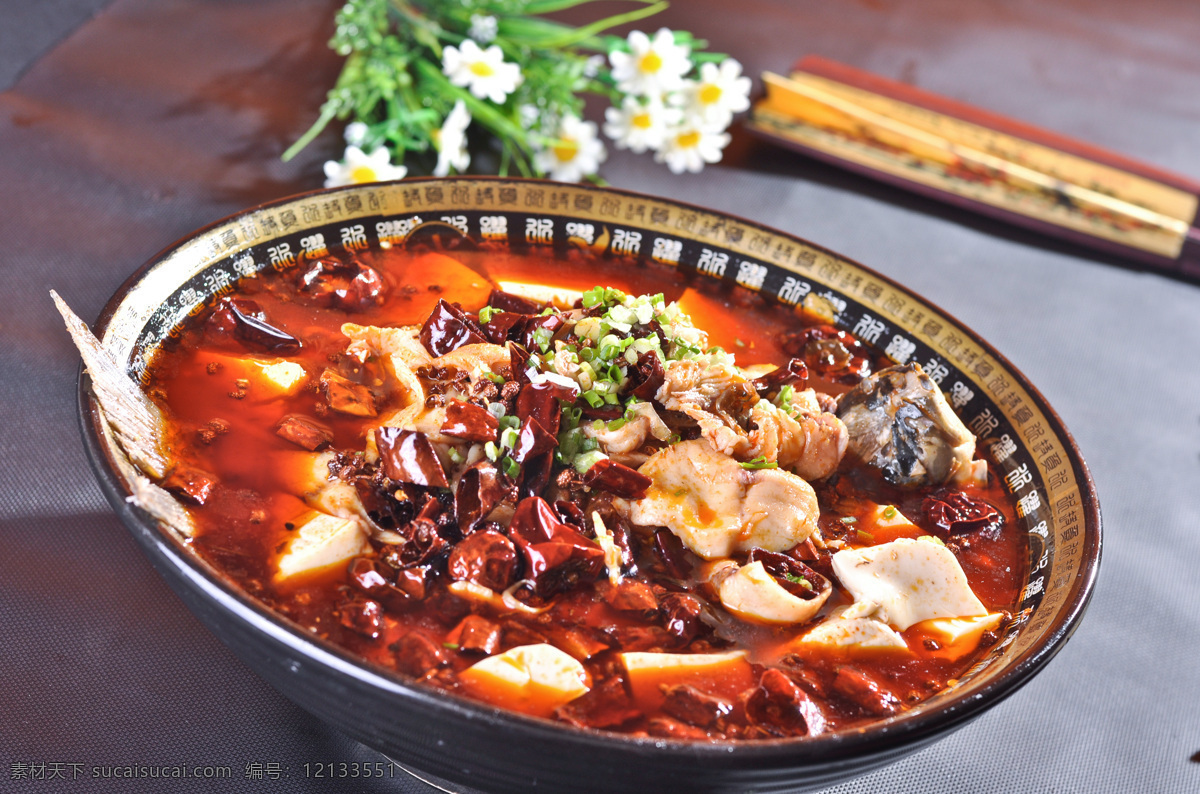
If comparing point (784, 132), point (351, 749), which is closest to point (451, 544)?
point (351, 749)

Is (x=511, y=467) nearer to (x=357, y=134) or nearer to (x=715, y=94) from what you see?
(x=357, y=134)

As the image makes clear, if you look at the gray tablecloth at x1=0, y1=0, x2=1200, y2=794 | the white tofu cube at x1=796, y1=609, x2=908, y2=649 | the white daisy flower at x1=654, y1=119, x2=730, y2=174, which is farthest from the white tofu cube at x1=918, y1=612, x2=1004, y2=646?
the white daisy flower at x1=654, y1=119, x2=730, y2=174

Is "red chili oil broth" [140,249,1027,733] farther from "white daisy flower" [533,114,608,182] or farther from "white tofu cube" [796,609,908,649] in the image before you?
"white daisy flower" [533,114,608,182]

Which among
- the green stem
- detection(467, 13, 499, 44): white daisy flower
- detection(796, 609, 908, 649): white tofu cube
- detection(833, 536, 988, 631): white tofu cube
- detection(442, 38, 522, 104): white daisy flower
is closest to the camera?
detection(796, 609, 908, 649): white tofu cube

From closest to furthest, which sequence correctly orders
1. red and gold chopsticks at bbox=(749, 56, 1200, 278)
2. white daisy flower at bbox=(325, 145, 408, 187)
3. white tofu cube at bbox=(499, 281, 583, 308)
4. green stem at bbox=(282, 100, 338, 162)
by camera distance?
white tofu cube at bbox=(499, 281, 583, 308)
white daisy flower at bbox=(325, 145, 408, 187)
green stem at bbox=(282, 100, 338, 162)
red and gold chopsticks at bbox=(749, 56, 1200, 278)

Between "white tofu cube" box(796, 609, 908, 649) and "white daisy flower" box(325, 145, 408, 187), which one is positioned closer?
"white tofu cube" box(796, 609, 908, 649)

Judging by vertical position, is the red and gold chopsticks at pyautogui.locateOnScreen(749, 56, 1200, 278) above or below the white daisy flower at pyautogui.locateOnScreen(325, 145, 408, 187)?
above

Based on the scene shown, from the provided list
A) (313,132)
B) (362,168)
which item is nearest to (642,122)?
(362,168)

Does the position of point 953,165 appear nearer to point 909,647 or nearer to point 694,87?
point 694,87
